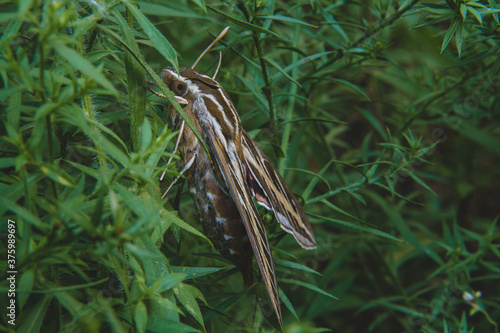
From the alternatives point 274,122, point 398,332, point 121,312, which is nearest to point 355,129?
point 398,332

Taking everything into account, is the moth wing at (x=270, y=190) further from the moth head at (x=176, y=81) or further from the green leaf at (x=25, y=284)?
the green leaf at (x=25, y=284)

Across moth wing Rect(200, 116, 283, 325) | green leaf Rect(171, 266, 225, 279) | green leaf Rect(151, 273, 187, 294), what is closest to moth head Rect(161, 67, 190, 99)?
moth wing Rect(200, 116, 283, 325)

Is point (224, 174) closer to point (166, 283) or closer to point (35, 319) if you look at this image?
point (166, 283)

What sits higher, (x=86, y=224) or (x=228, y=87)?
(x=86, y=224)

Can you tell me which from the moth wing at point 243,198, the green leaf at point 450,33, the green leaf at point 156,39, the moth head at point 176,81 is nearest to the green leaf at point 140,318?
the moth wing at point 243,198

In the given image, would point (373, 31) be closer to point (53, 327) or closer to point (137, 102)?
point (137, 102)

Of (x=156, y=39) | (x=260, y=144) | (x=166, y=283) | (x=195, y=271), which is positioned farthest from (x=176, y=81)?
(x=166, y=283)
